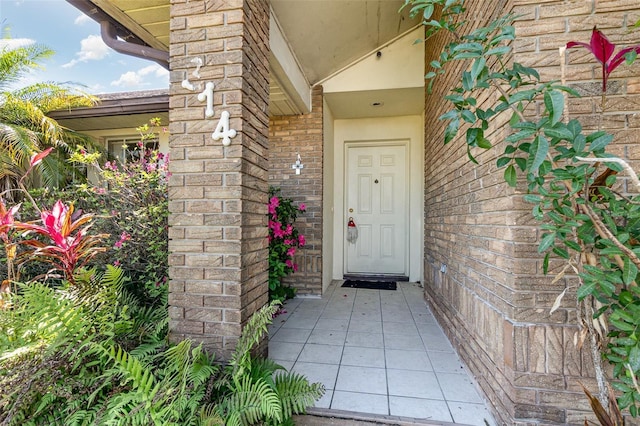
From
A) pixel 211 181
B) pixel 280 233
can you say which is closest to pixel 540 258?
pixel 211 181

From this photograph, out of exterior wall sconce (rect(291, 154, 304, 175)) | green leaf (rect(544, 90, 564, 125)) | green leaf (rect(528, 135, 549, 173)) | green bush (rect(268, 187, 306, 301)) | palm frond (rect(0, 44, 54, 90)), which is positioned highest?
palm frond (rect(0, 44, 54, 90))

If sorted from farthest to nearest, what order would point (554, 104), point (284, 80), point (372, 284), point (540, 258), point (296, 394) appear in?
point (372, 284), point (284, 80), point (296, 394), point (540, 258), point (554, 104)

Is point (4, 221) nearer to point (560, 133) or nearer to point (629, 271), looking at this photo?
point (560, 133)

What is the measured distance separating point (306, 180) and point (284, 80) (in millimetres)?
1239

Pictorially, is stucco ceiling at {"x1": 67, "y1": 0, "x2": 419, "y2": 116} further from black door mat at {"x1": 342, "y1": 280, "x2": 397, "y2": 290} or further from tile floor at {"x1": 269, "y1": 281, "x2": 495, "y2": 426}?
black door mat at {"x1": 342, "y1": 280, "x2": 397, "y2": 290}

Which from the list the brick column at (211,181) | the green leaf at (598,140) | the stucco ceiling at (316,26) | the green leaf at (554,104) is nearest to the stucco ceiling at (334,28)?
the stucco ceiling at (316,26)

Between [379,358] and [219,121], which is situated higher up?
[219,121]

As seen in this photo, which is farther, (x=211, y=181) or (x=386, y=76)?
(x=386, y=76)

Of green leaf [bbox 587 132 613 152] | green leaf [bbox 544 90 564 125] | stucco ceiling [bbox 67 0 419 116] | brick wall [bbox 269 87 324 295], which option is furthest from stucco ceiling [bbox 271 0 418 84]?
green leaf [bbox 587 132 613 152]

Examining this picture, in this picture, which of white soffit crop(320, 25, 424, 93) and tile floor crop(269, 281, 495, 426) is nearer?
tile floor crop(269, 281, 495, 426)

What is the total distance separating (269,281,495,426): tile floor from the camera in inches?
60.5

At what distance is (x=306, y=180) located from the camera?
3.61 m

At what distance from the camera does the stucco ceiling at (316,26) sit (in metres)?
2.31

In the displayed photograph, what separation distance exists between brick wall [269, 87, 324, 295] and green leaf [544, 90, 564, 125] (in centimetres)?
286
